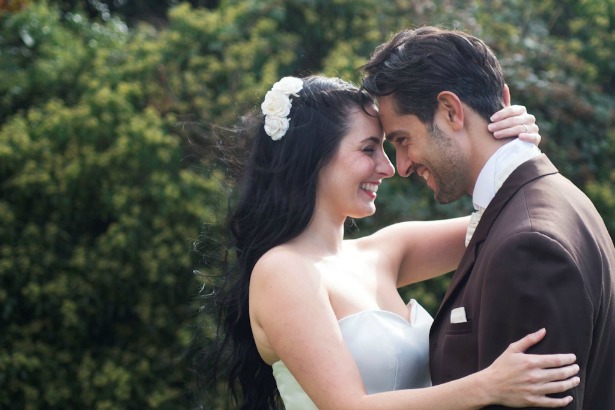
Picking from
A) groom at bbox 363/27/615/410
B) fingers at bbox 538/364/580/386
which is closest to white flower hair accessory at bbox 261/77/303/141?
groom at bbox 363/27/615/410

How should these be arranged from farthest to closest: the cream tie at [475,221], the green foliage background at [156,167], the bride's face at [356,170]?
the green foliage background at [156,167] < the bride's face at [356,170] < the cream tie at [475,221]

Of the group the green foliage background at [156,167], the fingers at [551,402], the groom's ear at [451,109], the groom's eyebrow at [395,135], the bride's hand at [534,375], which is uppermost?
the groom's ear at [451,109]

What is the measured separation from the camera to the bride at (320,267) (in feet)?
10.4

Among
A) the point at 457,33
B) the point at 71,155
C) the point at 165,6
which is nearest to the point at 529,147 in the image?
the point at 457,33

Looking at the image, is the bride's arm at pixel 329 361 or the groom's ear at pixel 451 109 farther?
the groom's ear at pixel 451 109

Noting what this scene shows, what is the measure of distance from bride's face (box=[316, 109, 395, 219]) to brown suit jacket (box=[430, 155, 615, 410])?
0.61 meters

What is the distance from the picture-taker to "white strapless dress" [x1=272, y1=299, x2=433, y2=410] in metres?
3.35

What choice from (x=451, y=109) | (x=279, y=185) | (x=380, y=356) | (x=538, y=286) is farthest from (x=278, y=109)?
(x=538, y=286)

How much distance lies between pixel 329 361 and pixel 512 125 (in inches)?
37.6

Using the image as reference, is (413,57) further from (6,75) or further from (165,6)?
(165,6)

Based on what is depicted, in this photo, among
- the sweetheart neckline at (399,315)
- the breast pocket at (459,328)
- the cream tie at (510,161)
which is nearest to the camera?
the breast pocket at (459,328)

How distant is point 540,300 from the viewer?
2.57 metres

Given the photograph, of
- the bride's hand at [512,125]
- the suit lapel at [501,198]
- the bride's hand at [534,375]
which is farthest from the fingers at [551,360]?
the bride's hand at [512,125]

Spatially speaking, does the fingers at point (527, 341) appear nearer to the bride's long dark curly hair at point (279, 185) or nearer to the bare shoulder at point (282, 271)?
the bare shoulder at point (282, 271)
